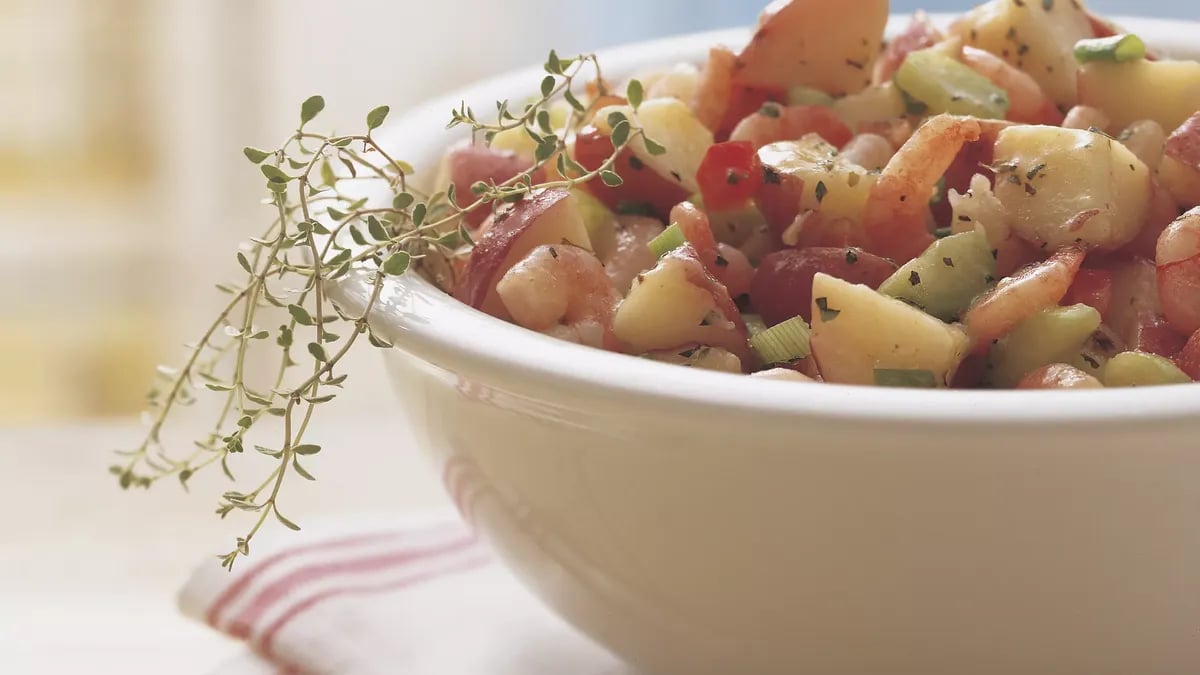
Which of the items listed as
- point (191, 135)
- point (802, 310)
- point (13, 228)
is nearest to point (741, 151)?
point (802, 310)

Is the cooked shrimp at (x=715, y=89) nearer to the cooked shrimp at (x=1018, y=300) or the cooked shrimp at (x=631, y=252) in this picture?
the cooked shrimp at (x=631, y=252)

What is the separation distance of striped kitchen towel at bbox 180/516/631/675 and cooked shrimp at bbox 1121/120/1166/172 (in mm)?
557

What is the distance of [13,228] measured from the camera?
3.11 meters

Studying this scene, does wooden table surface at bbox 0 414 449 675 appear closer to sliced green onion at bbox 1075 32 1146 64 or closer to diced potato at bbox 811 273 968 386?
diced potato at bbox 811 273 968 386

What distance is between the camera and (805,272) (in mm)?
896

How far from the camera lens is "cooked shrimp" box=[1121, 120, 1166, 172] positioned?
0.96 metres

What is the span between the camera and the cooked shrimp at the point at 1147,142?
955mm

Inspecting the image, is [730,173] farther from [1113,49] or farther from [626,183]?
[1113,49]

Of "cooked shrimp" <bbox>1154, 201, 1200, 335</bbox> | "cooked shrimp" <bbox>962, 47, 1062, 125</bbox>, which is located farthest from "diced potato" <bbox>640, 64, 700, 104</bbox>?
"cooked shrimp" <bbox>1154, 201, 1200, 335</bbox>

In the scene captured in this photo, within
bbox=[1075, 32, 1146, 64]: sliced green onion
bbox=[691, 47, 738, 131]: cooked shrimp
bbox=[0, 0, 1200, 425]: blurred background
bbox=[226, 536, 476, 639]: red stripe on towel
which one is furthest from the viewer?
bbox=[0, 0, 1200, 425]: blurred background

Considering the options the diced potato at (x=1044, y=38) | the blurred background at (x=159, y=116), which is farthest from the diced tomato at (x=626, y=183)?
the blurred background at (x=159, y=116)

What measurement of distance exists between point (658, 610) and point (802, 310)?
0.22 meters

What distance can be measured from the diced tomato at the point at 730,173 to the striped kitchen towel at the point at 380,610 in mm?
392

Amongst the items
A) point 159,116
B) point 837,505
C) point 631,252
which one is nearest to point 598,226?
point 631,252
